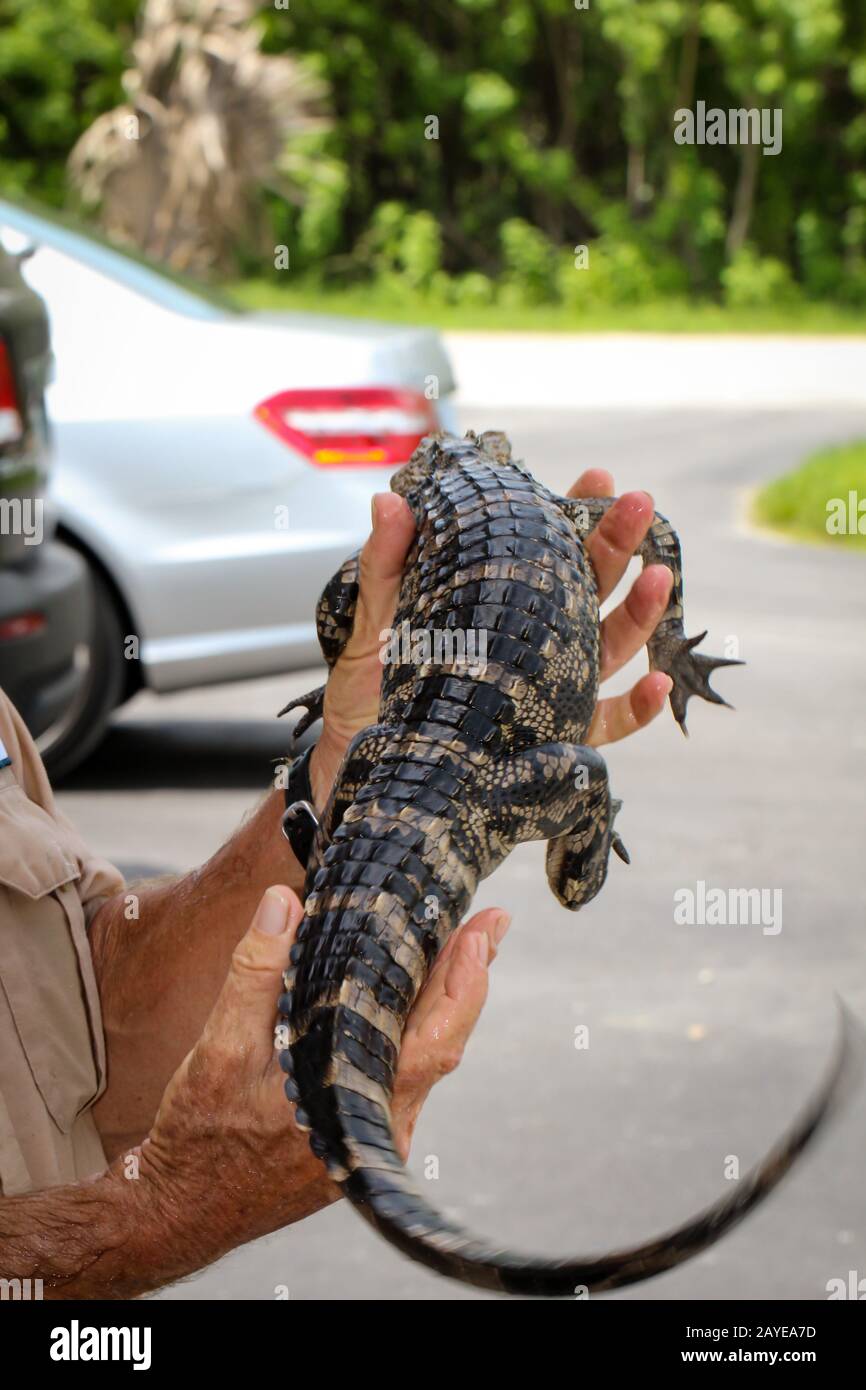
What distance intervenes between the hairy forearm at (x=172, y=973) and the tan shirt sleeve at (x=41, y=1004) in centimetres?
4

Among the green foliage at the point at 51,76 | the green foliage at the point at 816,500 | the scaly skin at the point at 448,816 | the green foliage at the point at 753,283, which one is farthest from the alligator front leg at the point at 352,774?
the green foliage at the point at 51,76

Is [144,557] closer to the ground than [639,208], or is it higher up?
closer to the ground

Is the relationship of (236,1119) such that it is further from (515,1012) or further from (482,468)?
(515,1012)

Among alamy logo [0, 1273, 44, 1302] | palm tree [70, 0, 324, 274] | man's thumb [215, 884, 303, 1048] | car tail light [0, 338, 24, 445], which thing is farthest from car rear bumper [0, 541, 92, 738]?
palm tree [70, 0, 324, 274]

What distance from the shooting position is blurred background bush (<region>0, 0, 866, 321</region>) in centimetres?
2789

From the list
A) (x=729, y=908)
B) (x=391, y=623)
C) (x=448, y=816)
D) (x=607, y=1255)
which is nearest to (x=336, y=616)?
(x=391, y=623)

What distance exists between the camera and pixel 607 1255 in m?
1.25

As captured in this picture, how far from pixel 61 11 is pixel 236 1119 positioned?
34741mm

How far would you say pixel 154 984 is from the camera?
2.21m

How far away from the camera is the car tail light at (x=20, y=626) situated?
529 cm

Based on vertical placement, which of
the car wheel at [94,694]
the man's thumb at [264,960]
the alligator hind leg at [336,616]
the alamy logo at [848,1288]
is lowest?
the alamy logo at [848,1288]

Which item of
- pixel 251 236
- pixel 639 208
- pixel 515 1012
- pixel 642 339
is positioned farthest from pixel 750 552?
pixel 639 208

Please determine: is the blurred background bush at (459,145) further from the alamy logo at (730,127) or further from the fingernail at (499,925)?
the fingernail at (499,925)

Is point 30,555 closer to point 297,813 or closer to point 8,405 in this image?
point 8,405
